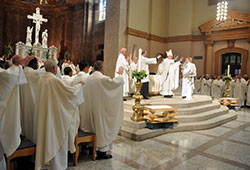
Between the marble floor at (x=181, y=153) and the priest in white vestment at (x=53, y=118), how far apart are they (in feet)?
1.88

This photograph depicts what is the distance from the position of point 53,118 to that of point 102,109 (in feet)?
3.40

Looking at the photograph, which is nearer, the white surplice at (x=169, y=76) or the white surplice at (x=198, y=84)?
the white surplice at (x=169, y=76)

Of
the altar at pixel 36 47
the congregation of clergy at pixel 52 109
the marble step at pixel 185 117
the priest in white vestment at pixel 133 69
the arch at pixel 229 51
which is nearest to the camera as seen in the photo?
the congregation of clergy at pixel 52 109

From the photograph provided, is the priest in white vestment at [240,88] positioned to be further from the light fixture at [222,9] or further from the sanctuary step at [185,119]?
the sanctuary step at [185,119]

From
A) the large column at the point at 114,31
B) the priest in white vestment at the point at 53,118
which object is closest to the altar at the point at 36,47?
the large column at the point at 114,31

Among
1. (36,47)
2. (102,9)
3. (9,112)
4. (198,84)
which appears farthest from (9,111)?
(102,9)

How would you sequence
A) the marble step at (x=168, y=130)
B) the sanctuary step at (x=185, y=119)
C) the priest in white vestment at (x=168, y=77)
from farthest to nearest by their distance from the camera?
the priest in white vestment at (x=168, y=77), the sanctuary step at (x=185, y=119), the marble step at (x=168, y=130)

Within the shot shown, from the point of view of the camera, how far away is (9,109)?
306cm

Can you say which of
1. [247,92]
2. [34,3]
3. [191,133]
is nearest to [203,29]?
[247,92]

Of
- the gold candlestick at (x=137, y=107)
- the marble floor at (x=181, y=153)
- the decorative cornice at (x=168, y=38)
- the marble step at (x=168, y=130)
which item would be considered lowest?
the marble floor at (x=181, y=153)

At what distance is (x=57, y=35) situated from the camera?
2056 centimetres

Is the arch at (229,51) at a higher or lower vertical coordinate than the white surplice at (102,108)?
higher

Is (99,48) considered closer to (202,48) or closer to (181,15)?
(181,15)

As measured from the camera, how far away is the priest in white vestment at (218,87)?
520 inches
